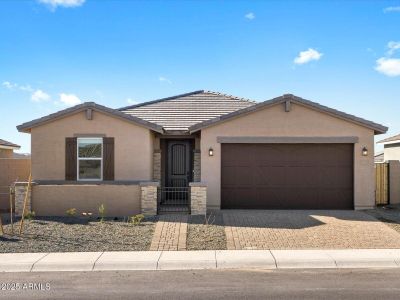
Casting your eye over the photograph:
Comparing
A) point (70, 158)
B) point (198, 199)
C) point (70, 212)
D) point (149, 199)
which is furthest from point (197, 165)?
point (70, 212)

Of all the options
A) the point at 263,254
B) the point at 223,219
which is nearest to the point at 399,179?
the point at 223,219

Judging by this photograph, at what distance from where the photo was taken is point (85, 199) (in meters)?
14.1

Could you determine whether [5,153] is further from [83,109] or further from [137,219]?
[137,219]

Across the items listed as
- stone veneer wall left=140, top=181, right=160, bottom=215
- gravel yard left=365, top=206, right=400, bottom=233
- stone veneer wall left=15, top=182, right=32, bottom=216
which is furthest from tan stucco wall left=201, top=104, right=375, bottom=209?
stone veneer wall left=15, top=182, right=32, bottom=216

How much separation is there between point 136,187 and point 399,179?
10.6 m

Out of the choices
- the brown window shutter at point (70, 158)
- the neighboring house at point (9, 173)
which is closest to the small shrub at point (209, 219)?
the brown window shutter at point (70, 158)

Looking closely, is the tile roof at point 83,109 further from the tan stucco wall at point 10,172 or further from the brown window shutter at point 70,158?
the tan stucco wall at point 10,172

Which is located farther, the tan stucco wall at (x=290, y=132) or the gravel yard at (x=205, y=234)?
the tan stucco wall at (x=290, y=132)

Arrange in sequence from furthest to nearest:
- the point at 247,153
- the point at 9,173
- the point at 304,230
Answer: the point at 9,173 < the point at 247,153 < the point at 304,230

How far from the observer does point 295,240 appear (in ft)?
35.5

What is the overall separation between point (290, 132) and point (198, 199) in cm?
418

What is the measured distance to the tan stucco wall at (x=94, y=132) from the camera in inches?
597

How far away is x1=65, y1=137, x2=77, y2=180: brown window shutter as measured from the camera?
15117mm

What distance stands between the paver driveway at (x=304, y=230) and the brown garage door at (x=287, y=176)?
1.73ft
